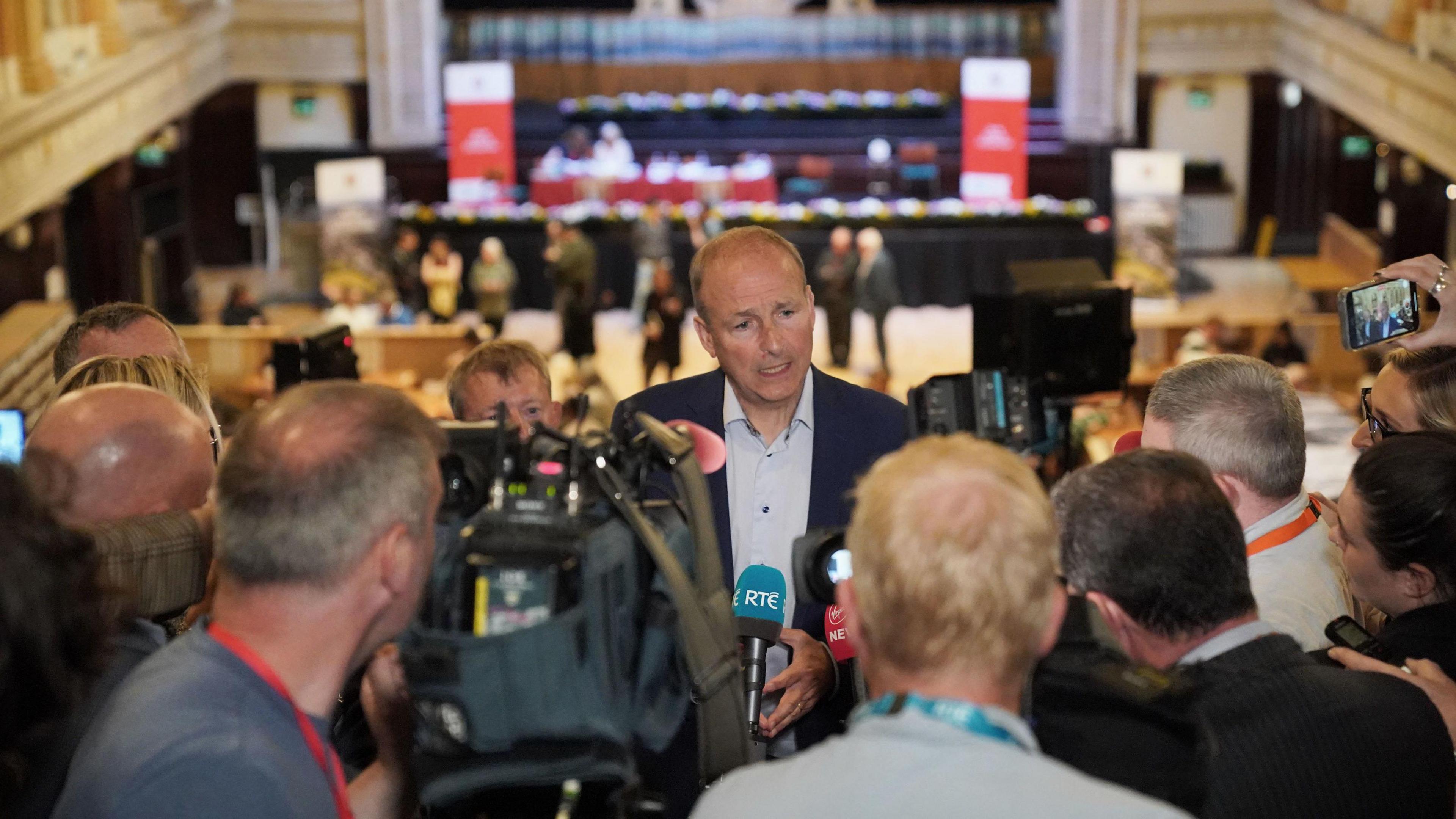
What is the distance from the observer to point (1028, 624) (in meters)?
1.43

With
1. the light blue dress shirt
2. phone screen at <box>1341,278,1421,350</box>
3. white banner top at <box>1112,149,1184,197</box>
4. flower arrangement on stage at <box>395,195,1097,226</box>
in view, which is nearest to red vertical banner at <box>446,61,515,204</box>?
flower arrangement on stage at <box>395,195,1097,226</box>

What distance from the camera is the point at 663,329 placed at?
36.9ft

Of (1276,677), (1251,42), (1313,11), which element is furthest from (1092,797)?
(1251,42)

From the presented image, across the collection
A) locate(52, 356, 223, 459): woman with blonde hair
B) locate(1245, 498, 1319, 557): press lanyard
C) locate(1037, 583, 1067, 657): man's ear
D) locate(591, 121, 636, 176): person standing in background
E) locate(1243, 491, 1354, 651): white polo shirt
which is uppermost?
locate(591, 121, 636, 176): person standing in background

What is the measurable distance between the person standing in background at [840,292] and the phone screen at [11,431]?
8.90m

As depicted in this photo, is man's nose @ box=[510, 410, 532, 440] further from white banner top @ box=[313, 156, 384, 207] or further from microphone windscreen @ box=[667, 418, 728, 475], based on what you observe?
white banner top @ box=[313, 156, 384, 207]

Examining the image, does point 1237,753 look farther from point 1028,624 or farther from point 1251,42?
point 1251,42

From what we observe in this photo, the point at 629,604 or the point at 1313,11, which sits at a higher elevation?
the point at 1313,11

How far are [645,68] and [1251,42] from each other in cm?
709

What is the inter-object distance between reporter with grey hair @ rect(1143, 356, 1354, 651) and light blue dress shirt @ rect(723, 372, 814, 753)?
0.68 meters

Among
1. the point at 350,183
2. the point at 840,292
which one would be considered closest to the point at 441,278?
the point at 350,183

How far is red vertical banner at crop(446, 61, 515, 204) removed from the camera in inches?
579

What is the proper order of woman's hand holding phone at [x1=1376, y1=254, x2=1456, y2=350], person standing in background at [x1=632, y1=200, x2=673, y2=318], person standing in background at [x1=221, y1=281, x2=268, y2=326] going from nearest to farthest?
woman's hand holding phone at [x1=1376, y1=254, x2=1456, y2=350]
person standing in background at [x1=221, y1=281, x2=268, y2=326]
person standing in background at [x1=632, y1=200, x2=673, y2=318]

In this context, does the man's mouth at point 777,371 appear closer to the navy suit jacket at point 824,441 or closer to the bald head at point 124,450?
the navy suit jacket at point 824,441
